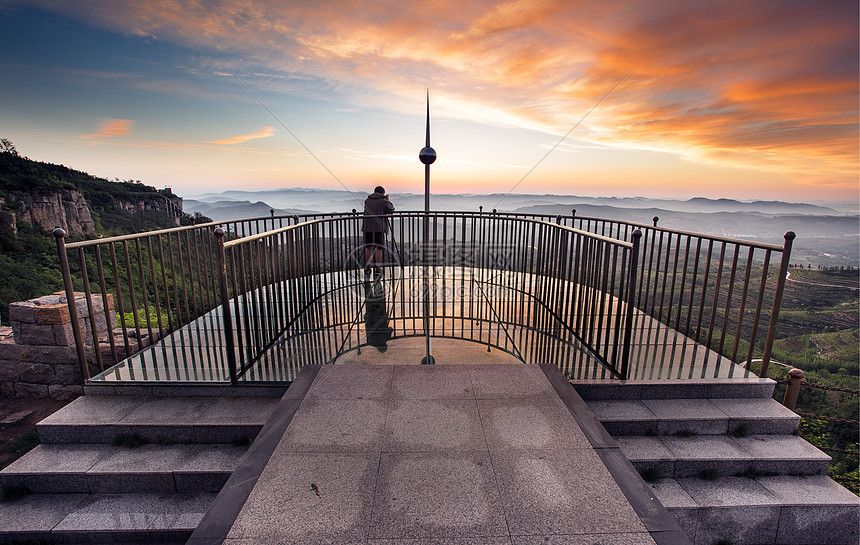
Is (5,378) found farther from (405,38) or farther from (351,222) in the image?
(405,38)

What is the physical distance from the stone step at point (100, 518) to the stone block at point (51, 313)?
440 centimetres

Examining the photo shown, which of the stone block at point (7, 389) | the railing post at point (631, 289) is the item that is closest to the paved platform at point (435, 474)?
the railing post at point (631, 289)

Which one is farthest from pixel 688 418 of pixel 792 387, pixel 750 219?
pixel 750 219

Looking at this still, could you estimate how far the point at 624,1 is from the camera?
22.7ft

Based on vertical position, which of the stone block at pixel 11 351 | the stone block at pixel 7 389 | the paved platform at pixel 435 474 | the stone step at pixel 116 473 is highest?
the paved platform at pixel 435 474

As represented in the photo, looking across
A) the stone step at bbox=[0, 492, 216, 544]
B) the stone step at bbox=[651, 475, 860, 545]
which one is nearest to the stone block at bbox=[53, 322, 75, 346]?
the stone step at bbox=[0, 492, 216, 544]

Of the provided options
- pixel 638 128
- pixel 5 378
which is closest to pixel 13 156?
pixel 5 378

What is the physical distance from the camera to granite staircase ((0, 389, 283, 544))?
2.38 m

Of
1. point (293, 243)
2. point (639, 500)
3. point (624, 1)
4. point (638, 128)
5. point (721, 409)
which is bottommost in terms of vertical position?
point (721, 409)

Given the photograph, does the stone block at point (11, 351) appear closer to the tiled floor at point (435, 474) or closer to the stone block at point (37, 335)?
the stone block at point (37, 335)

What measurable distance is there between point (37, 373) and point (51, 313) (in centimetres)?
135

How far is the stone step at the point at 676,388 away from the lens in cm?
316

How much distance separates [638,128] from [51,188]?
2793 inches

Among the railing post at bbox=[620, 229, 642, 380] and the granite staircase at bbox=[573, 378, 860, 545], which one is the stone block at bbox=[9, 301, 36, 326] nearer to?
the granite staircase at bbox=[573, 378, 860, 545]
